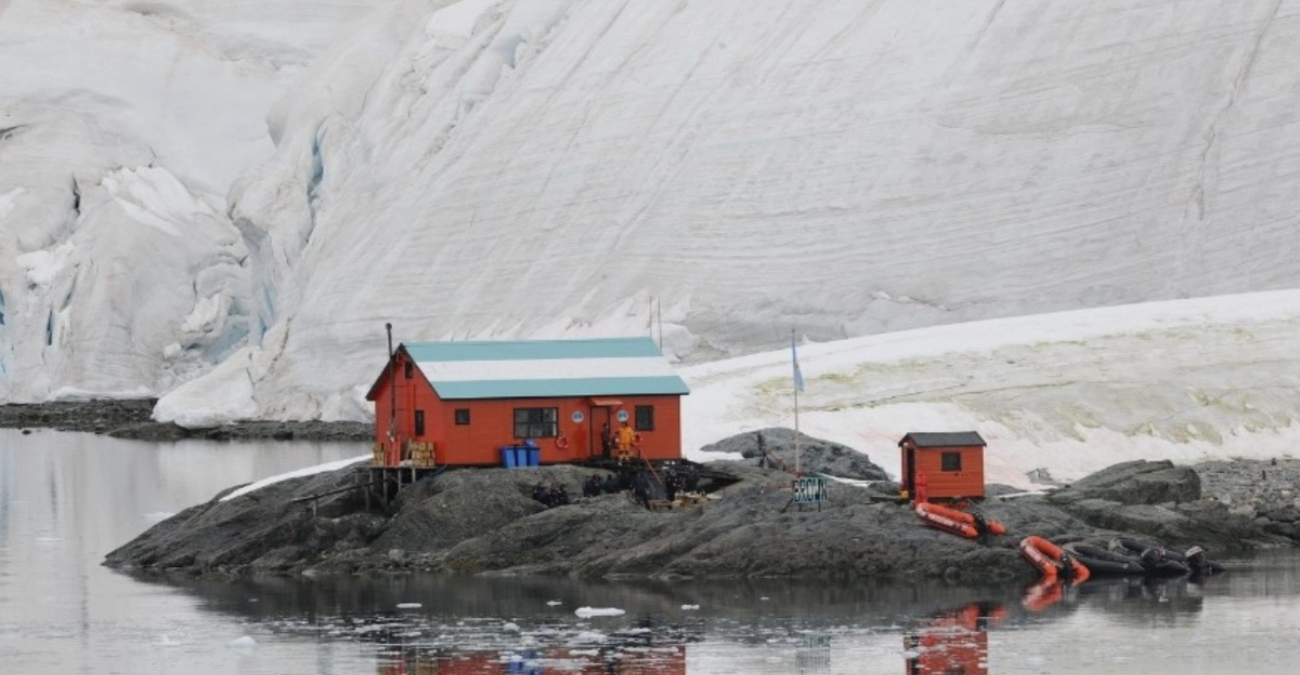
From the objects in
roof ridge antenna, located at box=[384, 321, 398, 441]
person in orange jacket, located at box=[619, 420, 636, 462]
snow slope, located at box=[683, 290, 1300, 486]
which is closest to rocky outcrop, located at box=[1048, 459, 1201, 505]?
snow slope, located at box=[683, 290, 1300, 486]

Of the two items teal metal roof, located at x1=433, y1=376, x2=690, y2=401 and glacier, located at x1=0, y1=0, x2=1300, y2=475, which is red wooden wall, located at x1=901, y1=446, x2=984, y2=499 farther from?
glacier, located at x1=0, y1=0, x2=1300, y2=475

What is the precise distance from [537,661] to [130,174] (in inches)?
3380

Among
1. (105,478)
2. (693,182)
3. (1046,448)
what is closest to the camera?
(1046,448)

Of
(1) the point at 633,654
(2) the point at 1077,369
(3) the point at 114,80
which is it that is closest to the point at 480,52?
(3) the point at 114,80

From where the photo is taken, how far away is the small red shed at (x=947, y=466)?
135 feet

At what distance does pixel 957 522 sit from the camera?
38.8 meters

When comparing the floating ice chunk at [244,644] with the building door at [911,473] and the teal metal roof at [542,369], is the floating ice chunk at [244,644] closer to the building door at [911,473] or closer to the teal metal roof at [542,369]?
the teal metal roof at [542,369]

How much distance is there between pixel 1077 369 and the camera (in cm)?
5569

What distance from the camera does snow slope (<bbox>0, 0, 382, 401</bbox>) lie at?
104 meters

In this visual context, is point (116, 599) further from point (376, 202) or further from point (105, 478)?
point (376, 202)

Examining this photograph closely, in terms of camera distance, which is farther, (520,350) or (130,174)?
(130,174)

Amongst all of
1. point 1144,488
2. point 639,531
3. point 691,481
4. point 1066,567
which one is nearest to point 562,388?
point 691,481

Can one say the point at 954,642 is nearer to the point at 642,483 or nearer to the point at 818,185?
the point at 642,483

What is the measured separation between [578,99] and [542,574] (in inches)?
1998
